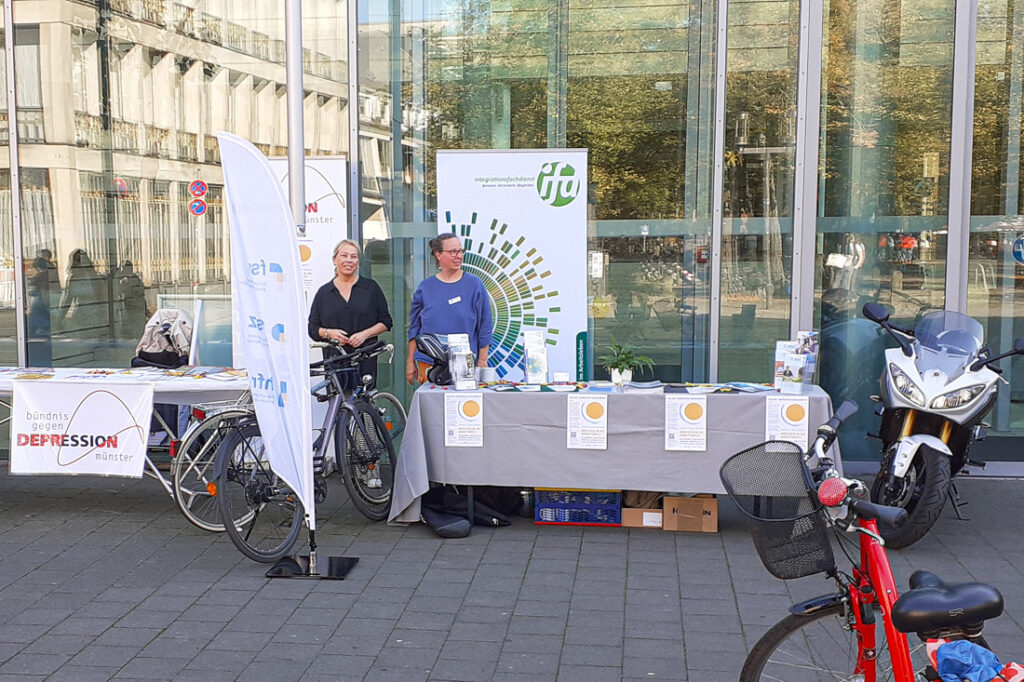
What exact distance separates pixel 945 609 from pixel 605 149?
582 cm

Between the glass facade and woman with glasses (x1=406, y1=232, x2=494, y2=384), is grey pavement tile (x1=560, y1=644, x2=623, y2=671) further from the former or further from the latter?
the glass facade

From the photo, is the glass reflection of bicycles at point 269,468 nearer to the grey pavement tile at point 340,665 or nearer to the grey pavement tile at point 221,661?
the grey pavement tile at point 221,661

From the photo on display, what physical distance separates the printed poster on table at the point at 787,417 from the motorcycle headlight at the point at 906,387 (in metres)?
0.48

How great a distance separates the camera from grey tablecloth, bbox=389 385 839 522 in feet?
18.7

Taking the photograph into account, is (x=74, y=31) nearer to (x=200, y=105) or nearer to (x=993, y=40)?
(x=200, y=105)

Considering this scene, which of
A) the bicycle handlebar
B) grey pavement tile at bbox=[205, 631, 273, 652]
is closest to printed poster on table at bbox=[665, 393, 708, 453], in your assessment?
grey pavement tile at bbox=[205, 631, 273, 652]

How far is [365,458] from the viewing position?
603cm

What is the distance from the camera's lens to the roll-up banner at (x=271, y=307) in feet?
15.6

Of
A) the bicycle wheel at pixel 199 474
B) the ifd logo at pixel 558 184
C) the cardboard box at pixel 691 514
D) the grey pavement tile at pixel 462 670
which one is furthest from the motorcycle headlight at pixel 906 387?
the bicycle wheel at pixel 199 474

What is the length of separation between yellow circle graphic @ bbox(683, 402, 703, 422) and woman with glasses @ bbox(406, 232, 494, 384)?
4.83 feet

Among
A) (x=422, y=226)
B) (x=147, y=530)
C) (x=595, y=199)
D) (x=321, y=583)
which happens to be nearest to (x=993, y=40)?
(x=595, y=199)

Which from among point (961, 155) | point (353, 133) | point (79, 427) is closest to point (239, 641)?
point (79, 427)

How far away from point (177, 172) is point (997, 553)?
6343mm

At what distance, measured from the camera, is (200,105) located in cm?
819
